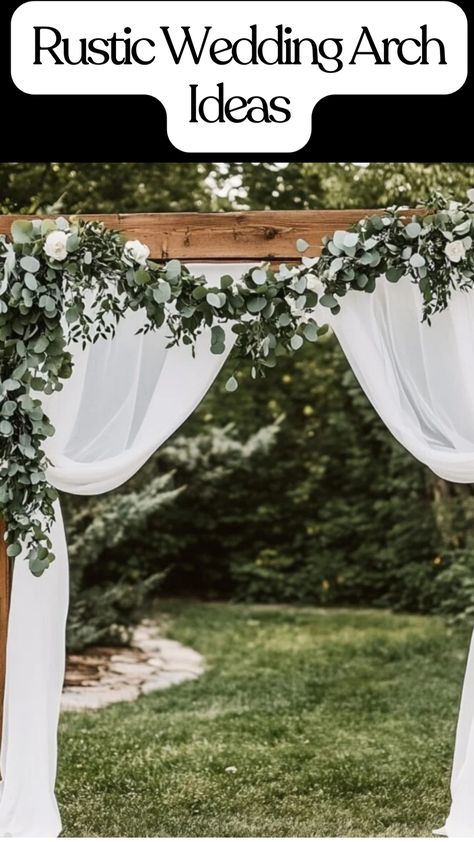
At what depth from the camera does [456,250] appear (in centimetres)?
343

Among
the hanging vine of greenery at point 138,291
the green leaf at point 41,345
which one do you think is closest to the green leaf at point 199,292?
the hanging vine of greenery at point 138,291

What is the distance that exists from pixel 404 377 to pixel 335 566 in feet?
20.0

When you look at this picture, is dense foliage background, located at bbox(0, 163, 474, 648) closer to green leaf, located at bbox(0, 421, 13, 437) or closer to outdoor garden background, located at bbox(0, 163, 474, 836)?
outdoor garden background, located at bbox(0, 163, 474, 836)

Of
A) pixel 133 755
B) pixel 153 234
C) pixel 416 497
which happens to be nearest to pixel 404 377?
pixel 153 234

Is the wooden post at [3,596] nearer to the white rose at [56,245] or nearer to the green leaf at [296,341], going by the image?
the white rose at [56,245]

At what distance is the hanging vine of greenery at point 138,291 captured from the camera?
11.3 ft

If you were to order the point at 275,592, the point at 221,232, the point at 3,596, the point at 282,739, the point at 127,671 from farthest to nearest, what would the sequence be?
the point at 275,592 < the point at 127,671 < the point at 282,739 < the point at 3,596 < the point at 221,232

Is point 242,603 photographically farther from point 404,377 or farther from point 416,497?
point 404,377

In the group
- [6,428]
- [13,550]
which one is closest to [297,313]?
[6,428]

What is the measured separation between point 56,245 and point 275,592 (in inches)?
266

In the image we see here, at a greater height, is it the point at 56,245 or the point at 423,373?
the point at 56,245

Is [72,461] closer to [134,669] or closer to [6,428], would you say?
[6,428]

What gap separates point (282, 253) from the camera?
3.60 metres

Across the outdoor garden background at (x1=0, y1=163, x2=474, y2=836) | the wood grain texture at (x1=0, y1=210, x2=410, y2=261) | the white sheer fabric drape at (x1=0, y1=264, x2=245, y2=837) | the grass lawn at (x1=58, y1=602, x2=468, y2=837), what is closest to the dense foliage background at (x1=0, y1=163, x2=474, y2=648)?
the outdoor garden background at (x1=0, y1=163, x2=474, y2=836)
